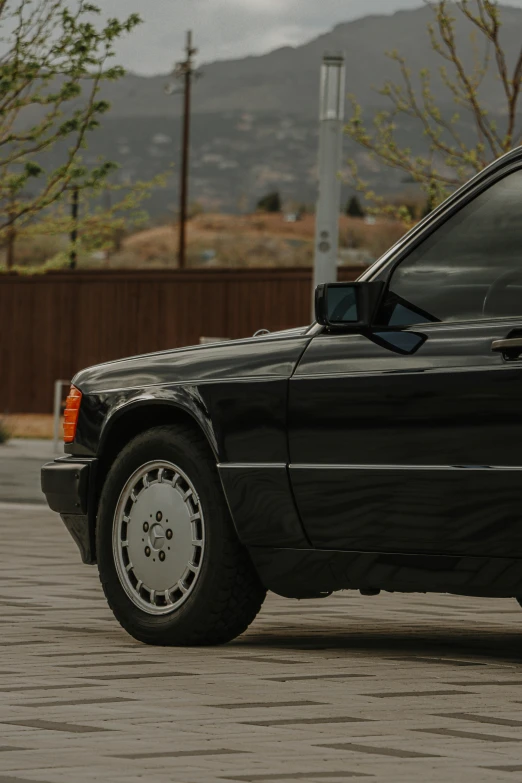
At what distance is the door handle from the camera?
6619mm

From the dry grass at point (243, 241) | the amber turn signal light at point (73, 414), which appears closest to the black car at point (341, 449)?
the amber turn signal light at point (73, 414)

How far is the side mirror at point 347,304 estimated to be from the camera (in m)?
7.05

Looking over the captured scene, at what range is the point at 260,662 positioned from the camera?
7293 millimetres

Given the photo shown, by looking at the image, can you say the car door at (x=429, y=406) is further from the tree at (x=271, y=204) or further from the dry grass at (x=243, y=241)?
the tree at (x=271, y=204)

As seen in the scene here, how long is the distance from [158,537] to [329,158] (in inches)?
398

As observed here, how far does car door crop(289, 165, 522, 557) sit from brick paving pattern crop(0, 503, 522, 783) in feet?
1.84

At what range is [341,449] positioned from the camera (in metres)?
7.11

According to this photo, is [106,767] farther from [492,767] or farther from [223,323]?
[223,323]

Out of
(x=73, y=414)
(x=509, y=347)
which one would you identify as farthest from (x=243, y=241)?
(x=509, y=347)

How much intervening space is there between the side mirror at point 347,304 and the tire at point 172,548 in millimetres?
911

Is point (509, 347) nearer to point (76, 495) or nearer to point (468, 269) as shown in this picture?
point (468, 269)

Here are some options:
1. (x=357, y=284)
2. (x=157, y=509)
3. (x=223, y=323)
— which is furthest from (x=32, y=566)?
(x=223, y=323)

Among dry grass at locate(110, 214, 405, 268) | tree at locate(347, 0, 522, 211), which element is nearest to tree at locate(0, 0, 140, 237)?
tree at locate(347, 0, 522, 211)

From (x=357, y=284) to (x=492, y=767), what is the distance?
2.34 meters
